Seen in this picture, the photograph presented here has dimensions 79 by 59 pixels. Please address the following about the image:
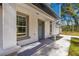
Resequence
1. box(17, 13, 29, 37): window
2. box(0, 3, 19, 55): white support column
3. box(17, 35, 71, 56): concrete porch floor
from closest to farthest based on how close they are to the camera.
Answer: box(0, 3, 19, 55): white support column
box(17, 35, 71, 56): concrete porch floor
box(17, 13, 29, 37): window

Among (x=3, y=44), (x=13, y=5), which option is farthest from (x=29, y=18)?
(x=3, y=44)

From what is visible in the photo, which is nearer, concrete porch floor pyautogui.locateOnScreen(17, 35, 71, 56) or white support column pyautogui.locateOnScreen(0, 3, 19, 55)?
white support column pyautogui.locateOnScreen(0, 3, 19, 55)

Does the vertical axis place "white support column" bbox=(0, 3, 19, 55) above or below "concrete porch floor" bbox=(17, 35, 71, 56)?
above

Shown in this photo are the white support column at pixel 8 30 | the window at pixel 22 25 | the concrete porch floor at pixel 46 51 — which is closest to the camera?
the white support column at pixel 8 30

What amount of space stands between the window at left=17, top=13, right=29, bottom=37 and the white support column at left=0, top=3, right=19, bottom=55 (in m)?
3.30

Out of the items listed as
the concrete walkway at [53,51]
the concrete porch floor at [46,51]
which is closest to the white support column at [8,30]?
the concrete porch floor at [46,51]

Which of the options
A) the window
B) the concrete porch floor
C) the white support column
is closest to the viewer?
the white support column

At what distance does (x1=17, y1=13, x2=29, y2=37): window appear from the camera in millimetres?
8164

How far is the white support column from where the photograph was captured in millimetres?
4406

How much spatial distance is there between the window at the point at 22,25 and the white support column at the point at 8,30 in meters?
3.30

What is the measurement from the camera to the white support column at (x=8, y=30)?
4406mm

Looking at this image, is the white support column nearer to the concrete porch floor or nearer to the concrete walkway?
the concrete porch floor

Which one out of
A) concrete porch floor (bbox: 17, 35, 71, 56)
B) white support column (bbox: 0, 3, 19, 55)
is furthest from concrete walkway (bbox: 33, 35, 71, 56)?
white support column (bbox: 0, 3, 19, 55)

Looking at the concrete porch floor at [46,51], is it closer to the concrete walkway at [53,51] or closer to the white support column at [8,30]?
the concrete walkway at [53,51]
